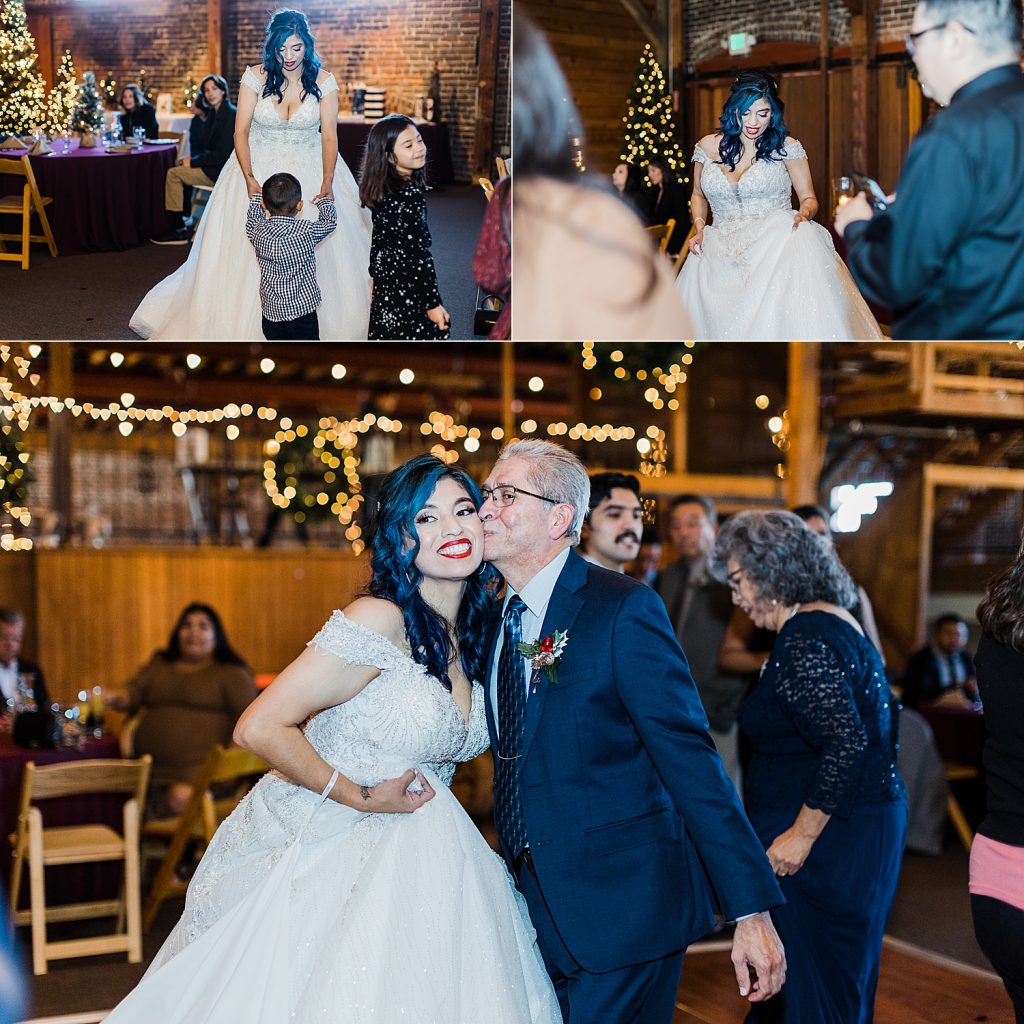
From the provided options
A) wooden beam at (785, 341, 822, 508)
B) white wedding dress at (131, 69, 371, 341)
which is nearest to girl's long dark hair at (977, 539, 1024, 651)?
white wedding dress at (131, 69, 371, 341)

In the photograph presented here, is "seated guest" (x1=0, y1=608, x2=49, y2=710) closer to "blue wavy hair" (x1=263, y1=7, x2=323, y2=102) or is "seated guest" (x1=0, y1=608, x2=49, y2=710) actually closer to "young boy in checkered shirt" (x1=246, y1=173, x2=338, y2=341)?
"young boy in checkered shirt" (x1=246, y1=173, x2=338, y2=341)

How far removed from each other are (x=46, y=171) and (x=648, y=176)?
2.07m

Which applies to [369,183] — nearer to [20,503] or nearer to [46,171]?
[46,171]

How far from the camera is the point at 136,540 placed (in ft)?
33.9

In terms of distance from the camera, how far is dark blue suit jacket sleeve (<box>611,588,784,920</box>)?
220 cm

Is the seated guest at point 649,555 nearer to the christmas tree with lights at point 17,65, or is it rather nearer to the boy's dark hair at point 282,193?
the boy's dark hair at point 282,193

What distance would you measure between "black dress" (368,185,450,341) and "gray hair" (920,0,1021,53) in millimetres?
1699

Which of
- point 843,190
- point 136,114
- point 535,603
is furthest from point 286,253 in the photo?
point 535,603

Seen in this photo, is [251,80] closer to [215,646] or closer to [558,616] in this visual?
[558,616]

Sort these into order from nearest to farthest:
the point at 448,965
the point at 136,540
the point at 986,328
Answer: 1. the point at 448,965
2. the point at 986,328
3. the point at 136,540

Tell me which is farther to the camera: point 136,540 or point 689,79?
point 136,540

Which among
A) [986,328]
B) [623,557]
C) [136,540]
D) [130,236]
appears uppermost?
[130,236]

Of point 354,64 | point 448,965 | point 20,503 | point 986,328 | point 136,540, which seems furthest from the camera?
point 136,540

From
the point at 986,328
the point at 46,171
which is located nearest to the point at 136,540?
the point at 46,171
